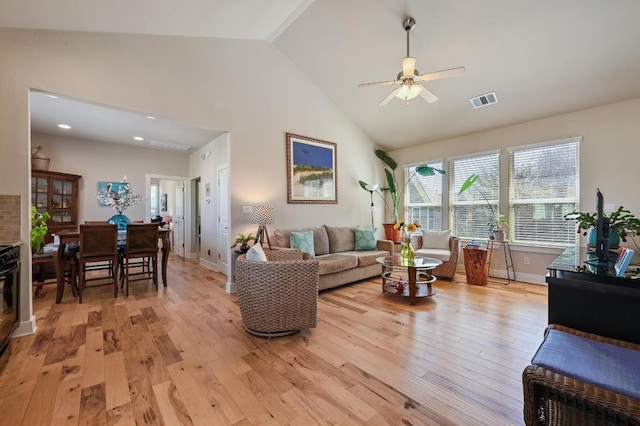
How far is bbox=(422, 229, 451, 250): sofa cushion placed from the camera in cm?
514

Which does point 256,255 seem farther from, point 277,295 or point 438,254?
point 438,254

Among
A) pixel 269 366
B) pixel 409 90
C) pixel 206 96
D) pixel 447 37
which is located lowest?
pixel 269 366

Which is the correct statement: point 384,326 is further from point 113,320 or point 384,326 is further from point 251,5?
point 251,5

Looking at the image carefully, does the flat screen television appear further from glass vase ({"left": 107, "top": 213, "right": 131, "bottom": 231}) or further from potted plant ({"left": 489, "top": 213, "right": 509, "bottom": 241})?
glass vase ({"left": 107, "top": 213, "right": 131, "bottom": 231})

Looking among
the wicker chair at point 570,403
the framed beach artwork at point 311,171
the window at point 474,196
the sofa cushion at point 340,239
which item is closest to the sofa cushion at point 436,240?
the window at point 474,196

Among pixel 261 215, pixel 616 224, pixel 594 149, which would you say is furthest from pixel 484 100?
pixel 261 215

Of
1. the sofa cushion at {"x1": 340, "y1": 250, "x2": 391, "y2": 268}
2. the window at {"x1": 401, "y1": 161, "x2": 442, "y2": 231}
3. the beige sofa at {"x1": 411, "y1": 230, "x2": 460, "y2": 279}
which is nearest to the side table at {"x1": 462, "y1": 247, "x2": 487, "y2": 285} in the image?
the beige sofa at {"x1": 411, "y1": 230, "x2": 460, "y2": 279}

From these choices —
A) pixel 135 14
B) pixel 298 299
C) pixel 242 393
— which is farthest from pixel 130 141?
pixel 242 393

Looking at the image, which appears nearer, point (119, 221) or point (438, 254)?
point (119, 221)

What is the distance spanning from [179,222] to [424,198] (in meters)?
6.30

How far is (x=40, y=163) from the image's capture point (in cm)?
484

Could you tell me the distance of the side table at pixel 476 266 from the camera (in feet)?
14.7

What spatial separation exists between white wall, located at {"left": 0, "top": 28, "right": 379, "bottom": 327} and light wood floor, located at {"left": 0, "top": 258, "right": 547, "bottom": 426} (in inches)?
38.2

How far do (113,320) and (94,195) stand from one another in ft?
12.9
